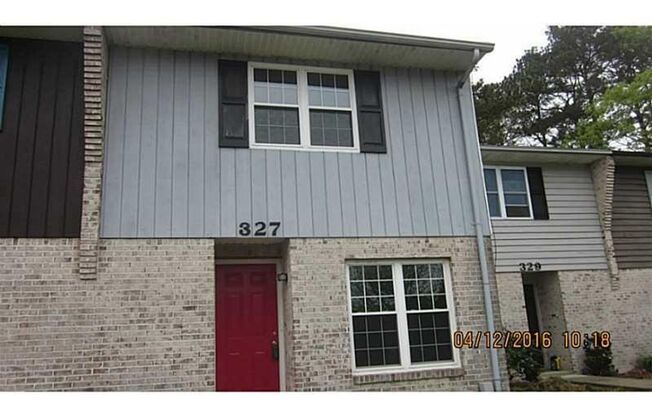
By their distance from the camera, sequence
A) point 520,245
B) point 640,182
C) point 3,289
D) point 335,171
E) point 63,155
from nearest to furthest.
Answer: point 3,289, point 63,155, point 335,171, point 520,245, point 640,182

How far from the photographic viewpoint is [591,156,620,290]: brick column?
11.4m

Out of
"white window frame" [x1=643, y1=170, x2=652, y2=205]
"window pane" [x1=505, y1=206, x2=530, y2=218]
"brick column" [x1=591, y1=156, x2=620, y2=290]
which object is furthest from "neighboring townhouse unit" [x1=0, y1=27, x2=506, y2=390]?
"white window frame" [x1=643, y1=170, x2=652, y2=205]

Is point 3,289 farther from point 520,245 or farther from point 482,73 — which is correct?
point 482,73

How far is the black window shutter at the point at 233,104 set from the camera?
6.14 meters

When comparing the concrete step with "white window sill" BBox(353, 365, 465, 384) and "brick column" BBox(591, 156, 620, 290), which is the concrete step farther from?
"white window sill" BBox(353, 365, 465, 384)

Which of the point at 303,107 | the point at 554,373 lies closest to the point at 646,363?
the point at 554,373

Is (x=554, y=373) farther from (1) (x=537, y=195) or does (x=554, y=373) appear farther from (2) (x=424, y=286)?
(2) (x=424, y=286)

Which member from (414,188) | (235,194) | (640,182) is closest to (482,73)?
(640,182)

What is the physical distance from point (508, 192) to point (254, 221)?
768cm

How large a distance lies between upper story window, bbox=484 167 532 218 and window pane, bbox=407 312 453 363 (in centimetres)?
564

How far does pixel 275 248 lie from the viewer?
6723 mm

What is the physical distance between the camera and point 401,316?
6238 millimetres

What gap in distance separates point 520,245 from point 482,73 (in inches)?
464

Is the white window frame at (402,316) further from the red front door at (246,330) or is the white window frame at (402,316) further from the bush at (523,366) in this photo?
the bush at (523,366)
